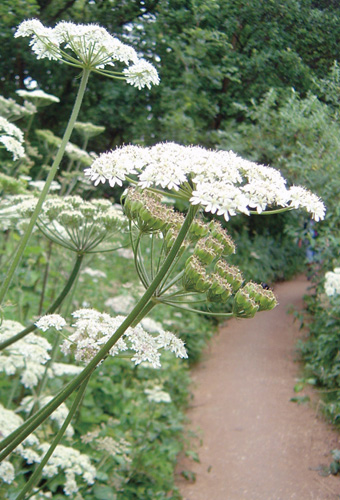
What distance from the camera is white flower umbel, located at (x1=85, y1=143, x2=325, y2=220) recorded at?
1.20 metres

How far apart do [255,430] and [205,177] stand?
4061 millimetres

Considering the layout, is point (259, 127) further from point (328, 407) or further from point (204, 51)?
point (328, 407)

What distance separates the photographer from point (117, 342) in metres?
1.45

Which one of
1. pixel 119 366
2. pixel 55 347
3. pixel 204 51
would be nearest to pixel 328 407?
pixel 119 366

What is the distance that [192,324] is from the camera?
623cm

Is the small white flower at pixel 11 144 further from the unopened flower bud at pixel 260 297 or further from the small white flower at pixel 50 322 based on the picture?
the unopened flower bud at pixel 260 297

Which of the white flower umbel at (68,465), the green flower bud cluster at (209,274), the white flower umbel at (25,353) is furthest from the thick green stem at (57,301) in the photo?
the white flower umbel at (68,465)

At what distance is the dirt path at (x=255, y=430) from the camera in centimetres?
390

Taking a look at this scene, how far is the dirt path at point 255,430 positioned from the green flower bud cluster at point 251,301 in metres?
1.43

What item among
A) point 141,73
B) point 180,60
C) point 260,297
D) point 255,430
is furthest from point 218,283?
point 180,60

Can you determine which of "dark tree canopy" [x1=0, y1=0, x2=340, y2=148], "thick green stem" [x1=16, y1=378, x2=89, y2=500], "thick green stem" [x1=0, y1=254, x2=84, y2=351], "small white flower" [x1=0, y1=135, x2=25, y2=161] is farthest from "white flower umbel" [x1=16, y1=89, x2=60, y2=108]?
"dark tree canopy" [x1=0, y1=0, x2=340, y2=148]

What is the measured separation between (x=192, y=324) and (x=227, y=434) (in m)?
1.75

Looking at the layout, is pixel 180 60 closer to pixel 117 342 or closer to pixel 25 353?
pixel 25 353

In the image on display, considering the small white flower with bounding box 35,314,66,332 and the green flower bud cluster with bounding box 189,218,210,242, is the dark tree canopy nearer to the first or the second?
the green flower bud cluster with bounding box 189,218,210,242
